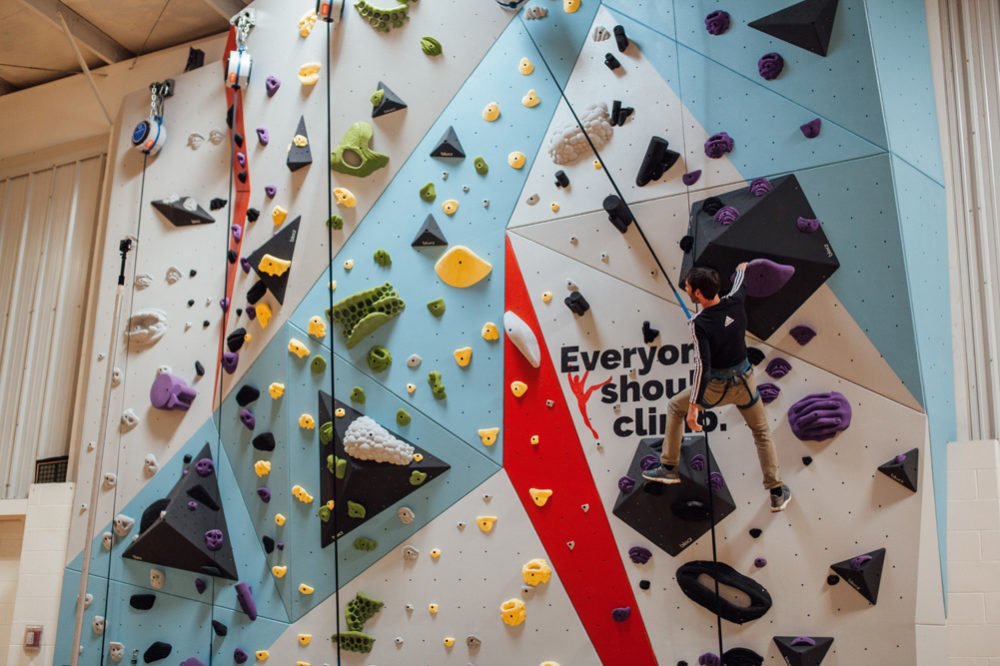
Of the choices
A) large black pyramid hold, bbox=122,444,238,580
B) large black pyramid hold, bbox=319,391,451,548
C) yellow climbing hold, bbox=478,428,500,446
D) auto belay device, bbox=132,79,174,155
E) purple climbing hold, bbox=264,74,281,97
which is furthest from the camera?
Answer: auto belay device, bbox=132,79,174,155

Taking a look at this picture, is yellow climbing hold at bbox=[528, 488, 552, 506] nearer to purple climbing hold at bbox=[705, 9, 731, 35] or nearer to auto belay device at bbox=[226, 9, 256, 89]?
purple climbing hold at bbox=[705, 9, 731, 35]

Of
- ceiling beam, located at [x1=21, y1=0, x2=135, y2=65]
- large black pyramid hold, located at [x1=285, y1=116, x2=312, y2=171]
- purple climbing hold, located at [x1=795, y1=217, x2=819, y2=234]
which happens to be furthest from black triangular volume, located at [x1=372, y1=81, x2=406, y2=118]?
ceiling beam, located at [x1=21, y1=0, x2=135, y2=65]

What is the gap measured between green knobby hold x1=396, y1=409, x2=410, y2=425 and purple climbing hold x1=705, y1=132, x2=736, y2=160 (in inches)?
84.9

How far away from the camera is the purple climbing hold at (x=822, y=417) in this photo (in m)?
3.66

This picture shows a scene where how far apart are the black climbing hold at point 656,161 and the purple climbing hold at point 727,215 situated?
40 cm

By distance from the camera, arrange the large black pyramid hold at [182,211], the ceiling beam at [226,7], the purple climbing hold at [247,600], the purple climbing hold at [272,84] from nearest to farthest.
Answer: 1. the purple climbing hold at [247,600]
2. the purple climbing hold at [272,84]
3. the large black pyramid hold at [182,211]
4. the ceiling beam at [226,7]

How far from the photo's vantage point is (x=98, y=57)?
6.60m

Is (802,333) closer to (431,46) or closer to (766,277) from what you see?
(766,277)

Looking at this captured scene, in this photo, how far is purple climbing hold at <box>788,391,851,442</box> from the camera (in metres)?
3.66

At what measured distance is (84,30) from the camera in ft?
20.7

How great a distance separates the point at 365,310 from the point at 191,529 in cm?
170

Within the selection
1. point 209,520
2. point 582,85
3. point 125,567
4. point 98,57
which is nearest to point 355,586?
point 209,520

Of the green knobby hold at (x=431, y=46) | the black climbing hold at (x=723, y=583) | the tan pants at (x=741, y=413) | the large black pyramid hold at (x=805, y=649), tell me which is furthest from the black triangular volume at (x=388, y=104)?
the large black pyramid hold at (x=805, y=649)

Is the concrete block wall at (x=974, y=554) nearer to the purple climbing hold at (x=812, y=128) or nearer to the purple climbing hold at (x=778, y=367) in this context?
the purple climbing hold at (x=778, y=367)
